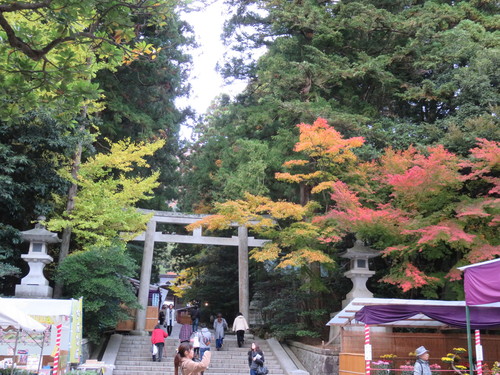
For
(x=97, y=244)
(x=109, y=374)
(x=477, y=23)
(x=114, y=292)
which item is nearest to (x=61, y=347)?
(x=109, y=374)

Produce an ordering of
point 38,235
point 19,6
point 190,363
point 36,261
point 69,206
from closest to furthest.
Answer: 1. point 19,6
2. point 190,363
3. point 38,235
4. point 36,261
5. point 69,206

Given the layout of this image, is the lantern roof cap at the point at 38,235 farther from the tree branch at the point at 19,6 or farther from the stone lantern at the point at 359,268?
the tree branch at the point at 19,6

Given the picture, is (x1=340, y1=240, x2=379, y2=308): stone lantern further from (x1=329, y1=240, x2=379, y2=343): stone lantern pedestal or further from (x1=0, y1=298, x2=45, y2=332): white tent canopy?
(x1=0, y1=298, x2=45, y2=332): white tent canopy

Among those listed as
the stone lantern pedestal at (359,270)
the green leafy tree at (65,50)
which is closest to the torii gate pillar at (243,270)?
the stone lantern pedestal at (359,270)

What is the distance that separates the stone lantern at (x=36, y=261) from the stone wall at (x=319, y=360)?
7.92 m

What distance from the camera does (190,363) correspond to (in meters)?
5.92

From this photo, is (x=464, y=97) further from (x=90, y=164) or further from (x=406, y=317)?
A: (x=90, y=164)

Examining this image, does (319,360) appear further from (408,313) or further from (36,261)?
(36,261)

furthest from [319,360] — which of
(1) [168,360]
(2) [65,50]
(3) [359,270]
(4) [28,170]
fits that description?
(2) [65,50]

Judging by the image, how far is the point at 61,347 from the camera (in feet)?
35.3

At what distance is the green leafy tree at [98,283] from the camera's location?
47.9 feet

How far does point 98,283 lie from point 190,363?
30.6 ft

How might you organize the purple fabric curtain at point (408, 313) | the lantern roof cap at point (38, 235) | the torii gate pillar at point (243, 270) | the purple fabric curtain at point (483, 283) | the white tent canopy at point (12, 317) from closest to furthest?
the white tent canopy at point (12, 317), the purple fabric curtain at point (483, 283), the purple fabric curtain at point (408, 313), the lantern roof cap at point (38, 235), the torii gate pillar at point (243, 270)

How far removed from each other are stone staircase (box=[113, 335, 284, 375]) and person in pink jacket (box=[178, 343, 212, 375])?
8347mm
